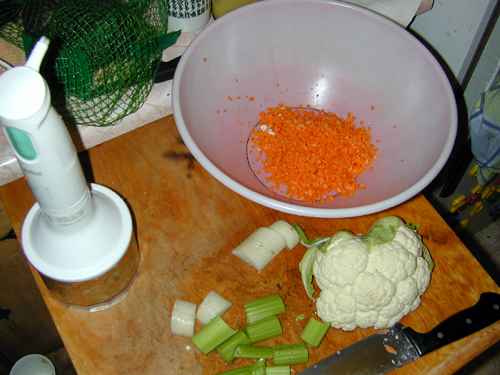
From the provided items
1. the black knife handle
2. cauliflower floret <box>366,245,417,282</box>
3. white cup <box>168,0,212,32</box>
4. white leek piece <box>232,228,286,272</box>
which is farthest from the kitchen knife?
white cup <box>168,0,212,32</box>

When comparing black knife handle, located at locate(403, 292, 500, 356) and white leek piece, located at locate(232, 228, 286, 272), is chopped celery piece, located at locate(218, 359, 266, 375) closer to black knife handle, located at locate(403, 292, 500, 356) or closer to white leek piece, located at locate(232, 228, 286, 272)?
white leek piece, located at locate(232, 228, 286, 272)

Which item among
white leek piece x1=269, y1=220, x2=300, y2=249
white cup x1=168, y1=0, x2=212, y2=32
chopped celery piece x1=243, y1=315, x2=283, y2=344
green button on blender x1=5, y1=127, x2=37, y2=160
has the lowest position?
chopped celery piece x1=243, y1=315, x2=283, y2=344

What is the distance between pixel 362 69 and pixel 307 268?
21.1 inches

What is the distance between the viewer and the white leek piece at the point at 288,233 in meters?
0.86

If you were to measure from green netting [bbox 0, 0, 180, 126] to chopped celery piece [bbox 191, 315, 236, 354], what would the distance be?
51 centimetres

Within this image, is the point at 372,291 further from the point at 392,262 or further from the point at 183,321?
the point at 183,321

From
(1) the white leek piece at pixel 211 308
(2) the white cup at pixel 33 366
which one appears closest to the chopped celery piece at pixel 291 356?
(1) the white leek piece at pixel 211 308

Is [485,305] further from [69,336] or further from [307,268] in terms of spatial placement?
[69,336]

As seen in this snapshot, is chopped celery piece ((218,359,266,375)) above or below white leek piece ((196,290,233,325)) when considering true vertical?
below

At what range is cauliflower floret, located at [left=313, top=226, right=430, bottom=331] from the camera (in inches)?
30.3

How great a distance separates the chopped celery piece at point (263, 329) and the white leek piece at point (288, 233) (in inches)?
6.6

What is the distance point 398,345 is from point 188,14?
37.5 inches

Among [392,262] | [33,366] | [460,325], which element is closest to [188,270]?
[392,262]

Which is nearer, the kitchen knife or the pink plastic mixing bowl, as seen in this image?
the kitchen knife
